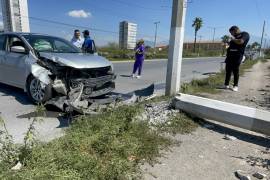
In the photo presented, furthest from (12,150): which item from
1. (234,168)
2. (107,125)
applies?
(234,168)

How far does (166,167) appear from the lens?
3.30m

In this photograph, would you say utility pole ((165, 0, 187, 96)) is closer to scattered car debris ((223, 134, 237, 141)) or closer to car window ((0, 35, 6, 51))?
scattered car debris ((223, 134, 237, 141))

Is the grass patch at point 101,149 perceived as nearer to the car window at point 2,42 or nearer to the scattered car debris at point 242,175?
the scattered car debris at point 242,175

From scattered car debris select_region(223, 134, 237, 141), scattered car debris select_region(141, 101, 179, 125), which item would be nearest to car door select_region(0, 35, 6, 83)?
scattered car debris select_region(141, 101, 179, 125)

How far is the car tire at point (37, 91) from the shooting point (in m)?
5.44

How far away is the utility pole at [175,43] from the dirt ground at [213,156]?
183cm

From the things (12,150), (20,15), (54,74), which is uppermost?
(20,15)

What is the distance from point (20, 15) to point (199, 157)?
22.4 m

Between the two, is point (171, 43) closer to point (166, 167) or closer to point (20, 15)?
point (166, 167)

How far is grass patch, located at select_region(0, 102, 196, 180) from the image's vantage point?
2771mm

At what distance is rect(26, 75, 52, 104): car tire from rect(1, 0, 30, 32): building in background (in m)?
18.1

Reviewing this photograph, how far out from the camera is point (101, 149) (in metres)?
3.44

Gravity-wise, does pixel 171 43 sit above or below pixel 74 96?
above

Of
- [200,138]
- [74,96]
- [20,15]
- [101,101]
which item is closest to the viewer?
[200,138]
